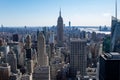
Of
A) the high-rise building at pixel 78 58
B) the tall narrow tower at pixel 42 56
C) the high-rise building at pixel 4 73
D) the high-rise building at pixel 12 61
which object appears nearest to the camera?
the high-rise building at pixel 4 73

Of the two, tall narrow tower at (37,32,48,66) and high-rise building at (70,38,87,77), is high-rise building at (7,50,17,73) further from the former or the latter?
high-rise building at (70,38,87,77)

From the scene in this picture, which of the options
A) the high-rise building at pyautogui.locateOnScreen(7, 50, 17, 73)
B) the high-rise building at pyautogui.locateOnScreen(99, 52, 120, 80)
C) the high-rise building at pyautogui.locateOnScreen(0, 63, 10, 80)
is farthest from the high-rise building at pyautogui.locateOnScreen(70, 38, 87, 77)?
the high-rise building at pyautogui.locateOnScreen(99, 52, 120, 80)

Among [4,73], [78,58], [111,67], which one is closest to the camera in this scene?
[111,67]

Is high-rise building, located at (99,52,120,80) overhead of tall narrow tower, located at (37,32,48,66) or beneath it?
overhead

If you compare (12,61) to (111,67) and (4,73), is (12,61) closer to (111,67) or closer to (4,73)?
(4,73)

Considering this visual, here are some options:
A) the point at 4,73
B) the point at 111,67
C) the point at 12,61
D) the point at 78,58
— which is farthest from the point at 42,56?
the point at 111,67


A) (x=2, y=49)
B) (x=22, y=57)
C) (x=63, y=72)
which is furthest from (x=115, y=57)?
→ (x=2, y=49)

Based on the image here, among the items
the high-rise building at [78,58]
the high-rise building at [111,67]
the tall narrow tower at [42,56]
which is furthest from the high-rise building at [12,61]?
the high-rise building at [111,67]

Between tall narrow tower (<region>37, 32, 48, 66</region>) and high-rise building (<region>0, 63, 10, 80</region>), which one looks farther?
tall narrow tower (<region>37, 32, 48, 66</region>)

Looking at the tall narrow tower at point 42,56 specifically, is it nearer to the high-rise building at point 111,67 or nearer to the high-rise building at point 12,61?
the high-rise building at point 12,61

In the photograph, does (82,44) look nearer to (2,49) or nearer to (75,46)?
(75,46)

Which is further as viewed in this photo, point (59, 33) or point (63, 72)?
point (59, 33)
